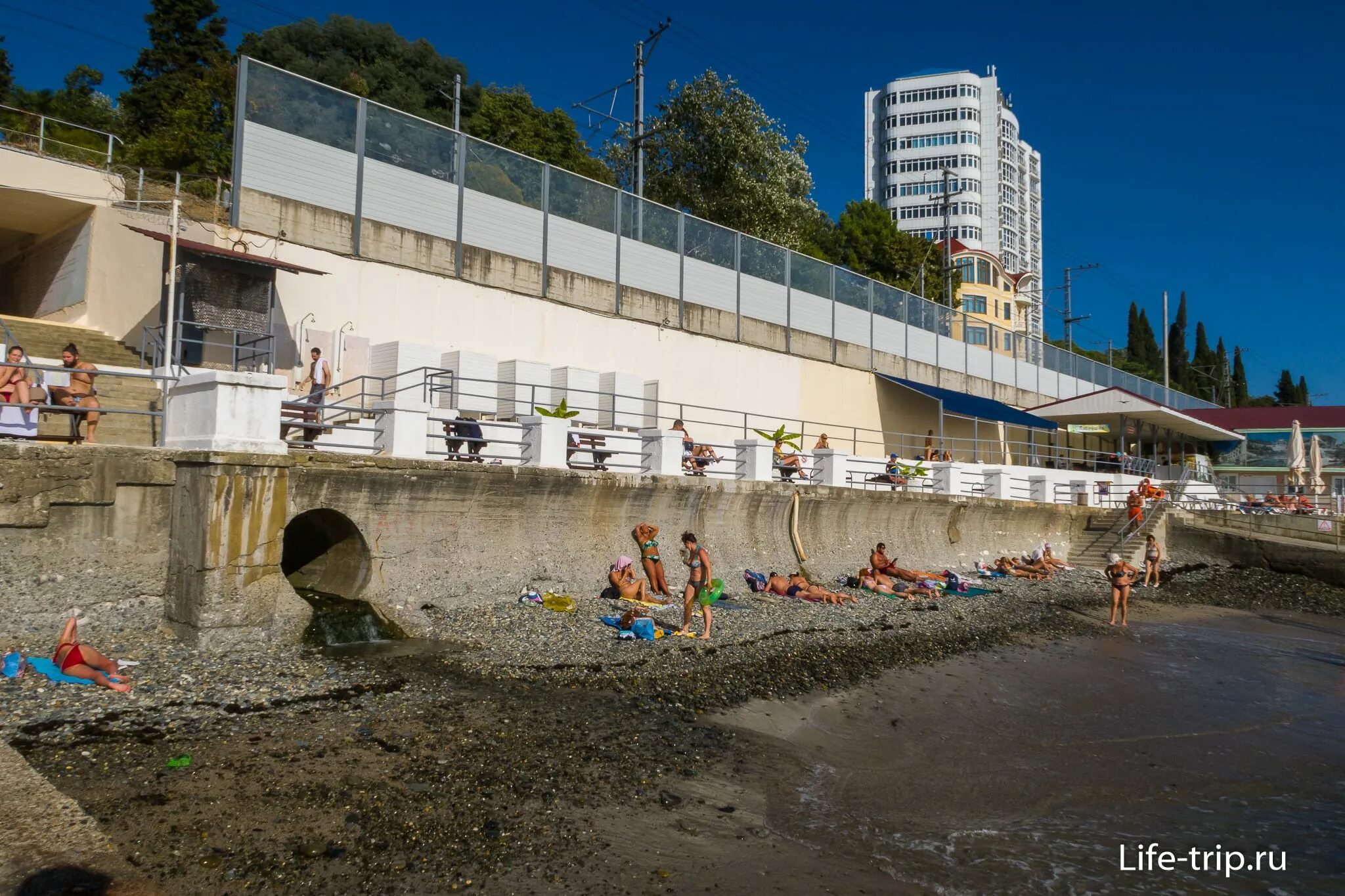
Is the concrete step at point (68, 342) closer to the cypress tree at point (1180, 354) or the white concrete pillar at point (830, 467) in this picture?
the white concrete pillar at point (830, 467)

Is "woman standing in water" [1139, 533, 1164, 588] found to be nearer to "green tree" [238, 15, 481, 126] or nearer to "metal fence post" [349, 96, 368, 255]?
"metal fence post" [349, 96, 368, 255]

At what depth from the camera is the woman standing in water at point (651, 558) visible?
44.0 feet

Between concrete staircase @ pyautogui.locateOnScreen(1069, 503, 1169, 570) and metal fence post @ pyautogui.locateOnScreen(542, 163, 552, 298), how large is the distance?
1623 centimetres

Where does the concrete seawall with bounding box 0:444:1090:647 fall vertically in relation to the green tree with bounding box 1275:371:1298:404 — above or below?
below

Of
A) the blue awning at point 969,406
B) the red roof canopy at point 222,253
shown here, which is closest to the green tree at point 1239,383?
the blue awning at point 969,406

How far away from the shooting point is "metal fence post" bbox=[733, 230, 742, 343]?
23328 mm

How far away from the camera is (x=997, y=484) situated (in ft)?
77.2

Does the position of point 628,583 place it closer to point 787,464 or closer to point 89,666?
point 787,464

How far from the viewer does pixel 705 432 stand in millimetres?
21641

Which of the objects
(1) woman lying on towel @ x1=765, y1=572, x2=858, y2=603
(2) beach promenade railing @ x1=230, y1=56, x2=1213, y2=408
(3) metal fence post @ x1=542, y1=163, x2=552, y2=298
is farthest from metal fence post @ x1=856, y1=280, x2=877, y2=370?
(1) woman lying on towel @ x1=765, y1=572, x2=858, y2=603

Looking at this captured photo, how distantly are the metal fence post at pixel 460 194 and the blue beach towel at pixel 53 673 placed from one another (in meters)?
10.9

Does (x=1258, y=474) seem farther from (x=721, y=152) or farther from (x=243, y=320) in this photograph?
(x=243, y=320)

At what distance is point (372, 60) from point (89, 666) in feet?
156

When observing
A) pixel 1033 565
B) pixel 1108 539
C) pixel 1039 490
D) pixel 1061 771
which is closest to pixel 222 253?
pixel 1061 771
